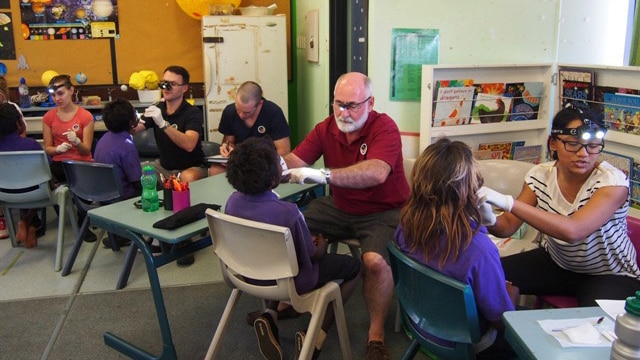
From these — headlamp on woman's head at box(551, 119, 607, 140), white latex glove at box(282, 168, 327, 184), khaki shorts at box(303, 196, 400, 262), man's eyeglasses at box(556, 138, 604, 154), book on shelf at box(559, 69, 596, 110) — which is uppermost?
book on shelf at box(559, 69, 596, 110)

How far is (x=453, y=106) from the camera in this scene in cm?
307

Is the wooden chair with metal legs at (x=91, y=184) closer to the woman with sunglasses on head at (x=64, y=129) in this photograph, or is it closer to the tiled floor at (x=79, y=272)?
the tiled floor at (x=79, y=272)

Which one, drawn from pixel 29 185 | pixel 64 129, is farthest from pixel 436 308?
pixel 64 129

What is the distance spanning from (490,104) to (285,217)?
1.75m

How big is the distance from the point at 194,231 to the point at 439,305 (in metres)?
0.96

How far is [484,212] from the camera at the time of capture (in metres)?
1.77

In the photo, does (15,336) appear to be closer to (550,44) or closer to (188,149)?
(188,149)

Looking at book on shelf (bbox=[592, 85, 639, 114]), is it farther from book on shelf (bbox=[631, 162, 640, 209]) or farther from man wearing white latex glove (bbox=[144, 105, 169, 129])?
man wearing white latex glove (bbox=[144, 105, 169, 129])

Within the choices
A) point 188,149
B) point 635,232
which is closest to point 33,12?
point 188,149

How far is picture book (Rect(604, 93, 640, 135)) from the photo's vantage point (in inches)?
98.2

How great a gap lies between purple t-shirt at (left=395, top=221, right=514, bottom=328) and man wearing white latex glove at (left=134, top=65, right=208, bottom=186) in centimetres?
230

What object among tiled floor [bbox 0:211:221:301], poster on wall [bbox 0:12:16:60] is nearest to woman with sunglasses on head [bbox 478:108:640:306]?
tiled floor [bbox 0:211:221:301]

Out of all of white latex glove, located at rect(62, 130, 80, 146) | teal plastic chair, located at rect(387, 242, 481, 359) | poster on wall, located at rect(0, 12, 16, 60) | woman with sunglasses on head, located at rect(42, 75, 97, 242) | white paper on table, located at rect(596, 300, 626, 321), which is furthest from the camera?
poster on wall, located at rect(0, 12, 16, 60)

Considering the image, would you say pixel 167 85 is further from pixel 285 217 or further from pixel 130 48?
pixel 285 217
